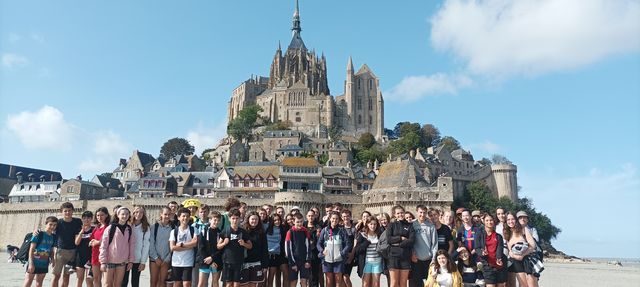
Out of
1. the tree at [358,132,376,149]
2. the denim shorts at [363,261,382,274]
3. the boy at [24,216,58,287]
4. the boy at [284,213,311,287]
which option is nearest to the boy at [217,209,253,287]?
the boy at [284,213,311,287]

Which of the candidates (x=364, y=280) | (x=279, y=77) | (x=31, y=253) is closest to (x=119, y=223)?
(x=31, y=253)

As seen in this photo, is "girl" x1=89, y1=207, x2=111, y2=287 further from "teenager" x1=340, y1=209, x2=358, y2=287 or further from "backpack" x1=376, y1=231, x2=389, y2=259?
"backpack" x1=376, y1=231, x2=389, y2=259

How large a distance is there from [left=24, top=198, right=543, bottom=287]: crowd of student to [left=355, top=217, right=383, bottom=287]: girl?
1.0 inches

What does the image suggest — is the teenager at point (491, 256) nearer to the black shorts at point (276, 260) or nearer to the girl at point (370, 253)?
the girl at point (370, 253)

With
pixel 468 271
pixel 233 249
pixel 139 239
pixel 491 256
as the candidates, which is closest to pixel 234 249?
pixel 233 249

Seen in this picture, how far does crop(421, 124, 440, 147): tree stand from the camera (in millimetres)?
96375

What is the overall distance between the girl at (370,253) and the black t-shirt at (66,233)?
6.92 meters

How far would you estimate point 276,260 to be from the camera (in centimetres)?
1188

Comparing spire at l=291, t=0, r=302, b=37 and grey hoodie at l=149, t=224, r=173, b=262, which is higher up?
spire at l=291, t=0, r=302, b=37

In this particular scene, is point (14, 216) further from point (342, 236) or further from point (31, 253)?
point (342, 236)

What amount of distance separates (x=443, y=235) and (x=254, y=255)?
4528 mm

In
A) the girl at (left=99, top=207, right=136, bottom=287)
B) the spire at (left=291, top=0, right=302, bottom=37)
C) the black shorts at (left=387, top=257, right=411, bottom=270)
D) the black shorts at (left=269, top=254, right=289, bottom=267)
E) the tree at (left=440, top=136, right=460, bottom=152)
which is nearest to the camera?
the girl at (left=99, top=207, right=136, bottom=287)

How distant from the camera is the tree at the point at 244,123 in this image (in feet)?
326

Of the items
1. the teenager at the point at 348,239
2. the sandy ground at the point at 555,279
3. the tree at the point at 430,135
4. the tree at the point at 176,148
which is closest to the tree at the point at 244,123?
the tree at the point at 176,148
